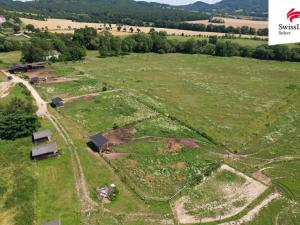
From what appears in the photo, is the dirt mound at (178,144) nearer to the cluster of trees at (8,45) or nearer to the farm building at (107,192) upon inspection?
the farm building at (107,192)

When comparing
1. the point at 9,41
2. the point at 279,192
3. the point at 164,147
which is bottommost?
the point at 279,192

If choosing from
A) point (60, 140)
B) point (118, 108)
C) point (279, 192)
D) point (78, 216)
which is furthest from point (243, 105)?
point (78, 216)

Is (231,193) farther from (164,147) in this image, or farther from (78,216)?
(78,216)

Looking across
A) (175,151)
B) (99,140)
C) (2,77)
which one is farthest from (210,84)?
(2,77)

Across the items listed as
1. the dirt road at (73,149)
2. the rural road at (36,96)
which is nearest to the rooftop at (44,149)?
Result: the dirt road at (73,149)

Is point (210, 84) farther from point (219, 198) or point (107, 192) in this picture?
point (107, 192)
